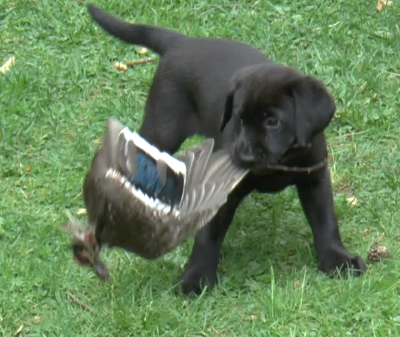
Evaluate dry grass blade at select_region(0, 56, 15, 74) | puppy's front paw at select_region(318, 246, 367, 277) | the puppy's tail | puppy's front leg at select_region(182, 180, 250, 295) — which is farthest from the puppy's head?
dry grass blade at select_region(0, 56, 15, 74)

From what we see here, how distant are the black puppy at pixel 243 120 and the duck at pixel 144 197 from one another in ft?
0.73

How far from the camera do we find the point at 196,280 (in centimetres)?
423

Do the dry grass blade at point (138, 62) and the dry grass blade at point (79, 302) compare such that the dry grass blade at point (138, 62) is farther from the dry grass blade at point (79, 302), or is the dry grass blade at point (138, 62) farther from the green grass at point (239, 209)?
the dry grass blade at point (79, 302)

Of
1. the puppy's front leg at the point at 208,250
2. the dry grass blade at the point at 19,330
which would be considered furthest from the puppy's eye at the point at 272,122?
the dry grass blade at the point at 19,330

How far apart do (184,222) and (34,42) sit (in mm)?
2901

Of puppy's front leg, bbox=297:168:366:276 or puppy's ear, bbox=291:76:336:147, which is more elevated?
puppy's ear, bbox=291:76:336:147

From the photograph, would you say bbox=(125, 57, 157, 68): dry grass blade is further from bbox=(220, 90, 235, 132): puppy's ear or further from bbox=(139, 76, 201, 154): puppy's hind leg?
bbox=(220, 90, 235, 132): puppy's ear

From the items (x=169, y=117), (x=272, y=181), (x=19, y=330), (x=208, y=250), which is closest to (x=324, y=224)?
(x=272, y=181)

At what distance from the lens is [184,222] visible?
3.73 m

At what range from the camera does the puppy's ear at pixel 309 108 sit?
13.0ft

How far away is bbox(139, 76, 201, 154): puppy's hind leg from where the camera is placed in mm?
4711

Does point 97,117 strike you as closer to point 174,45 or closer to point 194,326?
point 174,45

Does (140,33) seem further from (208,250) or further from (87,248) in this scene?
(87,248)

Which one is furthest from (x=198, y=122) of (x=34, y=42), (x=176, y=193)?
(x=34, y=42)
